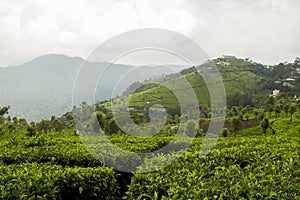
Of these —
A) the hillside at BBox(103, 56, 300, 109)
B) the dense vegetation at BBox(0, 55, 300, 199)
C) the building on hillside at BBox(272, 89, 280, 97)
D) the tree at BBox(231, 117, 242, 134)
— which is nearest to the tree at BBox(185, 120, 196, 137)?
the dense vegetation at BBox(0, 55, 300, 199)

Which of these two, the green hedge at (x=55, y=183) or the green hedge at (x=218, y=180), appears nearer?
the green hedge at (x=218, y=180)

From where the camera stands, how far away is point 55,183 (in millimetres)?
5328

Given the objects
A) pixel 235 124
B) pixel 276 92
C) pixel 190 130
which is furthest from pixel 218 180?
pixel 276 92

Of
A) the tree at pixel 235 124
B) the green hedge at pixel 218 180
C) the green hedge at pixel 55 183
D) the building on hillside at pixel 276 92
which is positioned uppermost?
the building on hillside at pixel 276 92

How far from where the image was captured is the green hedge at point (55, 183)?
15.5 ft

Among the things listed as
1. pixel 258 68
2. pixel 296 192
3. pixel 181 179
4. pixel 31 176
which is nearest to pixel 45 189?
pixel 31 176

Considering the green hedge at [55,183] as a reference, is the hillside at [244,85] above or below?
above

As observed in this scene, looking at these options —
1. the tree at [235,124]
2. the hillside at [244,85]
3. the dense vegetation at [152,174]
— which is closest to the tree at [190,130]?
the dense vegetation at [152,174]

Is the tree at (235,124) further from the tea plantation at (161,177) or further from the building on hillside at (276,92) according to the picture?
the building on hillside at (276,92)

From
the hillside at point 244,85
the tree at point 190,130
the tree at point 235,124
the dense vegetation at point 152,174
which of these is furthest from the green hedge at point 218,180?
the hillside at point 244,85

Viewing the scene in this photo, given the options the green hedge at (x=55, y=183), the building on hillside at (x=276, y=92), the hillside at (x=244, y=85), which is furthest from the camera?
the building on hillside at (x=276, y=92)

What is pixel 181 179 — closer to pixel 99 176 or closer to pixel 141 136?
pixel 99 176

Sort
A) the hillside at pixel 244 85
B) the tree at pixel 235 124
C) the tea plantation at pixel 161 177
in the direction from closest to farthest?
the tea plantation at pixel 161 177, the tree at pixel 235 124, the hillside at pixel 244 85

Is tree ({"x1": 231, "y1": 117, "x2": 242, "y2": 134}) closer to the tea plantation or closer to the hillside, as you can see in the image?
the hillside
